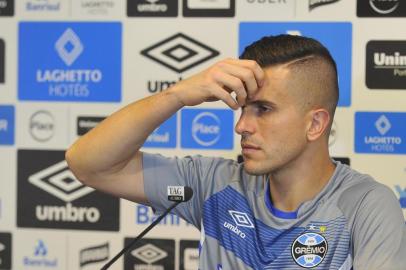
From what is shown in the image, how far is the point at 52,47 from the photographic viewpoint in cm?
227

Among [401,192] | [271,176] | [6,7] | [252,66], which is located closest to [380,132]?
[401,192]

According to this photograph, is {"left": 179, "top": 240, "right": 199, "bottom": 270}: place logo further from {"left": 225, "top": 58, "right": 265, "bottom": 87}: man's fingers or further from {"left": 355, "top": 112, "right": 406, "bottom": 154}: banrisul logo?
{"left": 225, "top": 58, "right": 265, "bottom": 87}: man's fingers

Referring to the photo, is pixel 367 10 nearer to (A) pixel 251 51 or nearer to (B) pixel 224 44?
(B) pixel 224 44

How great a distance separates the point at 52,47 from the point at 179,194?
3.50ft

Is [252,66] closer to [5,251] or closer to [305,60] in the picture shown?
[305,60]

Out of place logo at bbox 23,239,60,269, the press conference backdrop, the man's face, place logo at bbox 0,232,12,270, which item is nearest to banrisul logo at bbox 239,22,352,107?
the press conference backdrop

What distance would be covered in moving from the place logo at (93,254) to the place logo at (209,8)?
0.86m

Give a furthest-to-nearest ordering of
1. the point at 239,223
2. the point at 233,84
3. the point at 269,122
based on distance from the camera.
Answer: the point at 239,223 → the point at 269,122 → the point at 233,84

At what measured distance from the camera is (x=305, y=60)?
147cm

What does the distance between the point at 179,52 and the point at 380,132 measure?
710 mm

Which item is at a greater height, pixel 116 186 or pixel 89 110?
pixel 89 110

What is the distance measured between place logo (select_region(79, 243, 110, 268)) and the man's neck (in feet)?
3.06

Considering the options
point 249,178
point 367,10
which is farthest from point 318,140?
point 367,10

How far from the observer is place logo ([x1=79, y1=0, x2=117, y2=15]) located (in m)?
2.22
